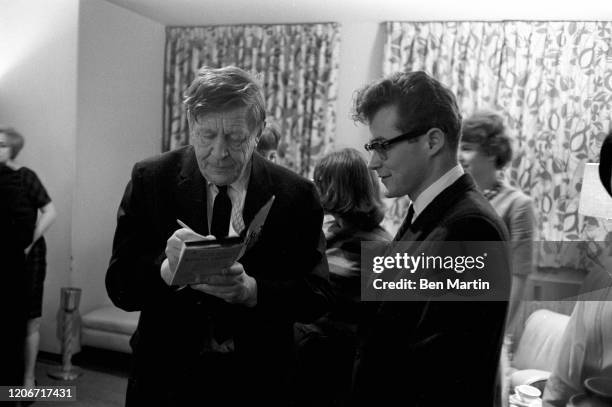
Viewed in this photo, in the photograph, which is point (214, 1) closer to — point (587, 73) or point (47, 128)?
point (47, 128)

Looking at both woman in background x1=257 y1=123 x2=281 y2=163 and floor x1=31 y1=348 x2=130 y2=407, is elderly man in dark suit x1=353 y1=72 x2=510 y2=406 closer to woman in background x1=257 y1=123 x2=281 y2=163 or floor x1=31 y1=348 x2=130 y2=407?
woman in background x1=257 y1=123 x2=281 y2=163

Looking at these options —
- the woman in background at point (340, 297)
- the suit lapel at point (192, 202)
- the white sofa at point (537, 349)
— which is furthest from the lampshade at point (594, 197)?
the suit lapel at point (192, 202)

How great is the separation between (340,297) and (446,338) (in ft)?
2.12

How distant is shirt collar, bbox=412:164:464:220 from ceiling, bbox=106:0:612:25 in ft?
7.01

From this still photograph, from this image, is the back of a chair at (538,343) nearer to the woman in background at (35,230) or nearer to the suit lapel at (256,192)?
the suit lapel at (256,192)

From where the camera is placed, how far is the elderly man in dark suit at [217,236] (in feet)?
3.34

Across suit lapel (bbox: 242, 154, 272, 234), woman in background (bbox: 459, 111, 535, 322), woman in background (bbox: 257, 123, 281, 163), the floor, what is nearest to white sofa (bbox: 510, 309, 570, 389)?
woman in background (bbox: 459, 111, 535, 322)

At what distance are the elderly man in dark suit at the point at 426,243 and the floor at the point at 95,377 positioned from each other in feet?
7.10

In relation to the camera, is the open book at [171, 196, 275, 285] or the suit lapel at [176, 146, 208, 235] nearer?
the open book at [171, 196, 275, 285]

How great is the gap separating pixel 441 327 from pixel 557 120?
2.20m

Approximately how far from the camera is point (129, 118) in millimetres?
3723

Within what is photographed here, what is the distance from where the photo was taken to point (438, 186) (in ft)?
3.06

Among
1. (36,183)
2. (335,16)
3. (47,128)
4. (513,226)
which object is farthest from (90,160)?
(513,226)

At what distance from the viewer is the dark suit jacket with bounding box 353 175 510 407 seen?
2.72 ft
